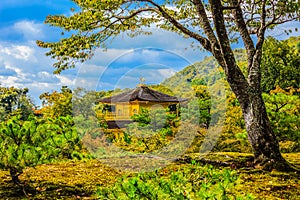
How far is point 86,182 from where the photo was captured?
3.82 m

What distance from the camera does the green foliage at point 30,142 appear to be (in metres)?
2.83

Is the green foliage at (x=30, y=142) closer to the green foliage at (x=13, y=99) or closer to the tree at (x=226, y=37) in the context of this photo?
the tree at (x=226, y=37)

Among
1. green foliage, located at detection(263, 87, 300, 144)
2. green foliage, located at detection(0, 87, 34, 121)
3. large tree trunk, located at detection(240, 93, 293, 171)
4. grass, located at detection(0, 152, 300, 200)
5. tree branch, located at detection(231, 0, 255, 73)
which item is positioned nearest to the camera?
grass, located at detection(0, 152, 300, 200)

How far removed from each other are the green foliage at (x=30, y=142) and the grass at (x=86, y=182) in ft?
1.29

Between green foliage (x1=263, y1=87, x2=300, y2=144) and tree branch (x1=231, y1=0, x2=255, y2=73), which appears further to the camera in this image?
green foliage (x1=263, y1=87, x2=300, y2=144)

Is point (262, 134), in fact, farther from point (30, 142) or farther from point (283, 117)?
point (30, 142)

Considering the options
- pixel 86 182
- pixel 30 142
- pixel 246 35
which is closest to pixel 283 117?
pixel 246 35

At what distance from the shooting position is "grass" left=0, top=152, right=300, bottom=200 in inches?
130

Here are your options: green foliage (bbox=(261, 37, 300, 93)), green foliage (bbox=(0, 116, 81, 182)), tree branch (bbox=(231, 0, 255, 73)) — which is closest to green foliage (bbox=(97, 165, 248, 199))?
green foliage (bbox=(0, 116, 81, 182))

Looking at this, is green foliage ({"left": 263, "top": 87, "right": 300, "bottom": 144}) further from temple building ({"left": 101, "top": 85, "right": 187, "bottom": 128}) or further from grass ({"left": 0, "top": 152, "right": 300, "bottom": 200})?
temple building ({"left": 101, "top": 85, "right": 187, "bottom": 128})

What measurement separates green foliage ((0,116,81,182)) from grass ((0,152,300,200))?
39 centimetres

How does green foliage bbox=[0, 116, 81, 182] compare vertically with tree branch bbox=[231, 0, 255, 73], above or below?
below

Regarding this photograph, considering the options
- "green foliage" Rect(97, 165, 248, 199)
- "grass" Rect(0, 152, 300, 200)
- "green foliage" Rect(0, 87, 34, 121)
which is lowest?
"grass" Rect(0, 152, 300, 200)

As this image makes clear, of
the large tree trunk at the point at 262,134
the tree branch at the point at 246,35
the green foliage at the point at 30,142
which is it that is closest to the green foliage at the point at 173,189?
the green foliage at the point at 30,142
